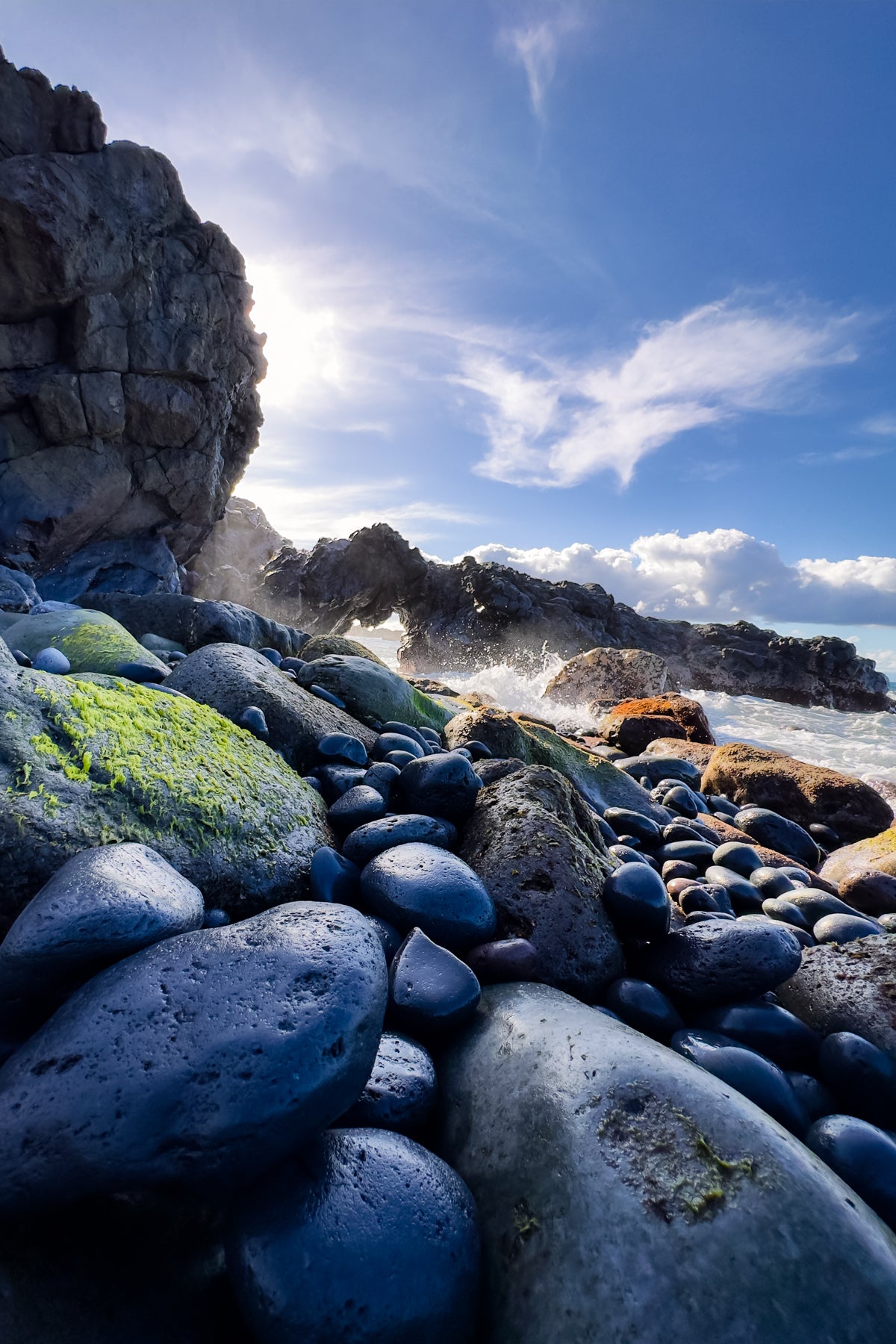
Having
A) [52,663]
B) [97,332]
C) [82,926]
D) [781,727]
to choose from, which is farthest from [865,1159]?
[97,332]

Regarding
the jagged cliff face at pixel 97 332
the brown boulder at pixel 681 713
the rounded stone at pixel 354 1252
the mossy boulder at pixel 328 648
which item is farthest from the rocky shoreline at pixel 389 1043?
the jagged cliff face at pixel 97 332

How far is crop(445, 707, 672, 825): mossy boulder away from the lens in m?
4.96

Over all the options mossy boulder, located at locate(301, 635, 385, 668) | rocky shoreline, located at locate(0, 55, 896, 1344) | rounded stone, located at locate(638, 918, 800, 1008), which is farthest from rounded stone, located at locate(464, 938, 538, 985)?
mossy boulder, located at locate(301, 635, 385, 668)

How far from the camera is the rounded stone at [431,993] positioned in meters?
1.74

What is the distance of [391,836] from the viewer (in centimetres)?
250

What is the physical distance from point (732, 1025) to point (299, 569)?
42.0m

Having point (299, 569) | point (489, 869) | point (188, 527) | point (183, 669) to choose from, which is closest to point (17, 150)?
point (188, 527)

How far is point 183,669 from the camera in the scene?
3.61 m

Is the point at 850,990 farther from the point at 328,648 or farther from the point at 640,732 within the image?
the point at 640,732

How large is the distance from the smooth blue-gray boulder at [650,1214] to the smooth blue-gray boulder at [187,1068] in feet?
1.38

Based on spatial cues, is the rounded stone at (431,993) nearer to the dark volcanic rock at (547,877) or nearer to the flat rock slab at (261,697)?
the dark volcanic rock at (547,877)

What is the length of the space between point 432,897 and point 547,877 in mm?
548

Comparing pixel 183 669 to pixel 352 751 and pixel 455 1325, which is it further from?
pixel 455 1325

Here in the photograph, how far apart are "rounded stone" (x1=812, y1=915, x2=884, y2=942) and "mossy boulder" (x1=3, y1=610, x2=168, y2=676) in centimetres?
387
